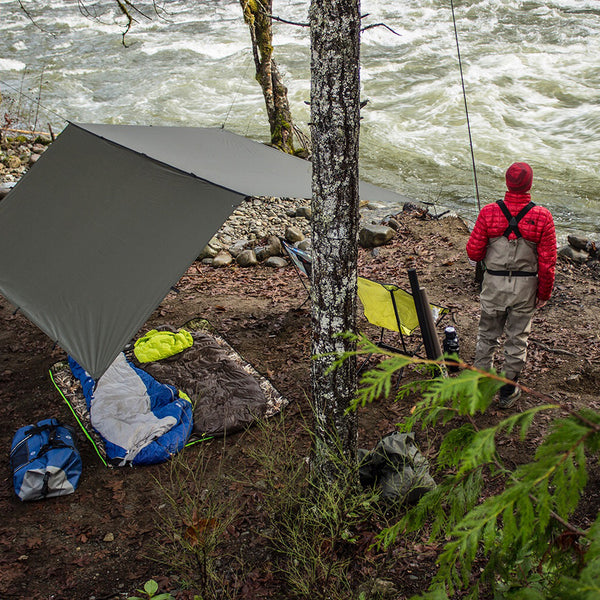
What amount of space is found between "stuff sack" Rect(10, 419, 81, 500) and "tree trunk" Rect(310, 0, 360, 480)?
5.22 ft

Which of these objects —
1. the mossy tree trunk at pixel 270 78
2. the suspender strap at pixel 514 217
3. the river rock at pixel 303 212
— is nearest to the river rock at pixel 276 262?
the river rock at pixel 303 212

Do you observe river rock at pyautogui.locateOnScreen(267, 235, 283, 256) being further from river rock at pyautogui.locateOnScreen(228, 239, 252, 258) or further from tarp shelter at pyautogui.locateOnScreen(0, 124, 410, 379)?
tarp shelter at pyautogui.locateOnScreen(0, 124, 410, 379)

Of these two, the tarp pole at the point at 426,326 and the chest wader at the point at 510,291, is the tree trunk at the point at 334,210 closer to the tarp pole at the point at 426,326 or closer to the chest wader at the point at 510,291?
the tarp pole at the point at 426,326

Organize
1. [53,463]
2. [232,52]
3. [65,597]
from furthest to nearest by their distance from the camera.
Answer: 1. [232,52]
2. [53,463]
3. [65,597]

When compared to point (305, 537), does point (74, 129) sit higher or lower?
Result: higher

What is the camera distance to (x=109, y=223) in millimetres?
4430

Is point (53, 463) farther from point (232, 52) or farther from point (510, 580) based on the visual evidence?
point (232, 52)

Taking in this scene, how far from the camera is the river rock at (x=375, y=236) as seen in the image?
740cm

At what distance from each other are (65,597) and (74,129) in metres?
4.16

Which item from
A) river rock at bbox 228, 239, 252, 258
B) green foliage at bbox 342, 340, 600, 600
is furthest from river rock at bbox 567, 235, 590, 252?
green foliage at bbox 342, 340, 600, 600

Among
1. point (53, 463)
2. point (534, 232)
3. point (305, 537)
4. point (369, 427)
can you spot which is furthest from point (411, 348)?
point (53, 463)

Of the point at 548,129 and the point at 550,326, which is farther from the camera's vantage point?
the point at 548,129

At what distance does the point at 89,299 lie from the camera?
396cm

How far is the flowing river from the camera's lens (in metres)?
9.96
